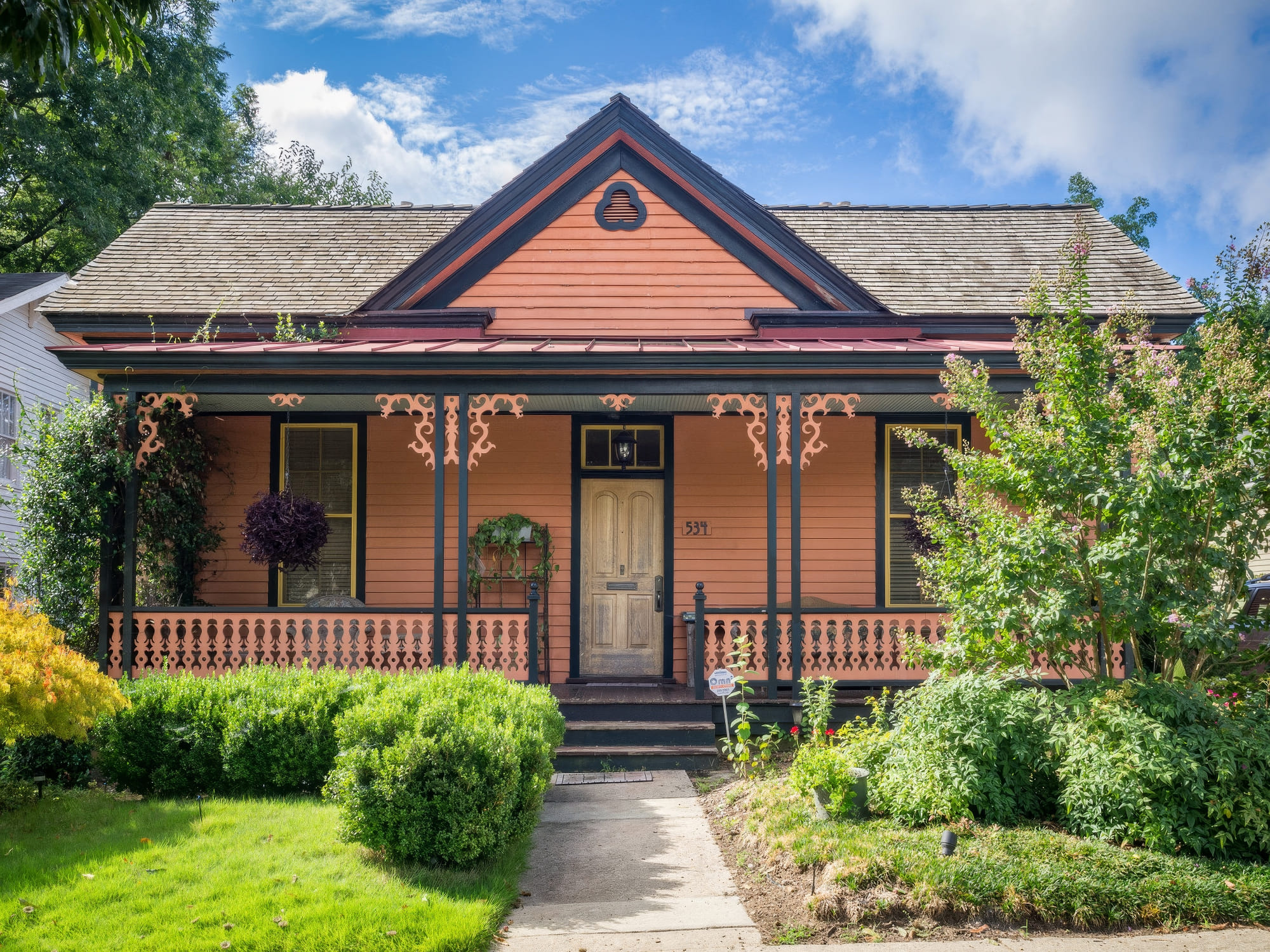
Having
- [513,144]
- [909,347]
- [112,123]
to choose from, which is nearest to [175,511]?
[909,347]

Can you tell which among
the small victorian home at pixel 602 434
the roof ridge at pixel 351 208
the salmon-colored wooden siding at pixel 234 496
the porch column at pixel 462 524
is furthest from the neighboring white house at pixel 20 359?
the porch column at pixel 462 524

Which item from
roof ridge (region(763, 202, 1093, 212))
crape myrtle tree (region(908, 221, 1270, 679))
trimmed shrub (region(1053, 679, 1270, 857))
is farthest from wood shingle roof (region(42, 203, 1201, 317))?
trimmed shrub (region(1053, 679, 1270, 857))

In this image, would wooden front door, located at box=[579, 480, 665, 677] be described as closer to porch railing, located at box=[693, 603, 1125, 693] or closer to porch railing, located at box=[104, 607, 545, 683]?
porch railing, located at box=[693, 603, 1125, 693]

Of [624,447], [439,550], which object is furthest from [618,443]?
[439,550]

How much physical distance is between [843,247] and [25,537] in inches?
407

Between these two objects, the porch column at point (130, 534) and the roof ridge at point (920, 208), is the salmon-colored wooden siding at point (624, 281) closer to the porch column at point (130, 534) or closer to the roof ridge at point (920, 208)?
the roof ridge at point (920, 208)

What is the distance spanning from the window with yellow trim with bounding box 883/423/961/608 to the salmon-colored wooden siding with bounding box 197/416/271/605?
7.30m

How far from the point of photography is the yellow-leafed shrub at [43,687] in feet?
17.8

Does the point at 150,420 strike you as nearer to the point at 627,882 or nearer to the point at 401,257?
the point at 401,257

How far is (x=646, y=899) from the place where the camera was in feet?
15.9

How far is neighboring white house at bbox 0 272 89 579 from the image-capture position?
47.4 feet

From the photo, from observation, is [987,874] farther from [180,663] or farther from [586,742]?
[180,663]

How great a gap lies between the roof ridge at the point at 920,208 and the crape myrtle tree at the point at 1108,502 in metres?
7.69

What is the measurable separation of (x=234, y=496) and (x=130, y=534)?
86.3 inches
